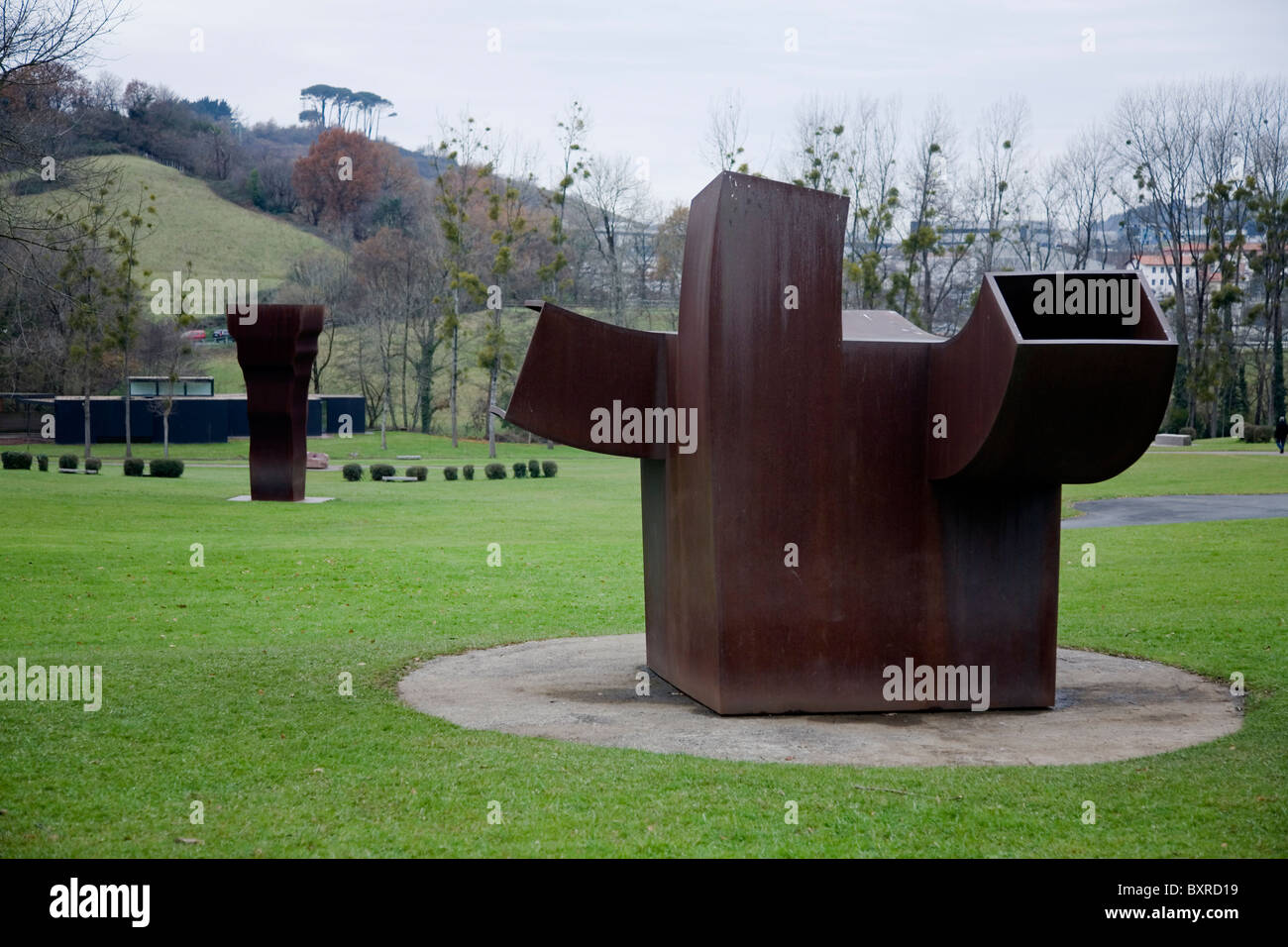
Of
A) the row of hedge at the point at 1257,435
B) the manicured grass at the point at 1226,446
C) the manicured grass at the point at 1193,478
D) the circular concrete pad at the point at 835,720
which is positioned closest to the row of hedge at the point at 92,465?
the manicured grass at the point at 1193,478

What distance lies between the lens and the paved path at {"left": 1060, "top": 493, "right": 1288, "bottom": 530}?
28.0 m

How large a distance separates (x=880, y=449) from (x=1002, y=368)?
1.58m

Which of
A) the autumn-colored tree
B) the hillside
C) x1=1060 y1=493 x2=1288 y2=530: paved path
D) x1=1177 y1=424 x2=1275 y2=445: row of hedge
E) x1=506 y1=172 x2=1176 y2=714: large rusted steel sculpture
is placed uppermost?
the autumn-colored tree

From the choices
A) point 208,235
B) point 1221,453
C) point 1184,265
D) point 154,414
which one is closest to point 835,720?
point 1221,453

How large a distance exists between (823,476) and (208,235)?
105 meters

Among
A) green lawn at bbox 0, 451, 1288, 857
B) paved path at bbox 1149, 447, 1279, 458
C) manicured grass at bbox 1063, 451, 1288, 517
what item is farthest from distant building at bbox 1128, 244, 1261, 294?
green lawn at bbox 0, 451, 1288, 857

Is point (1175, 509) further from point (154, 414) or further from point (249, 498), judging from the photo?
point (154, 414)

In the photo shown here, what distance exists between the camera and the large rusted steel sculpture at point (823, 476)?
1009cm

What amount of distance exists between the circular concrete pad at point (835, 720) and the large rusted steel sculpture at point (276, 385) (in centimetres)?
2006

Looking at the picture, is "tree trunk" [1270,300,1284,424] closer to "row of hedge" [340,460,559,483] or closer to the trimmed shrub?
"row of hedge" [340,460,559,483]

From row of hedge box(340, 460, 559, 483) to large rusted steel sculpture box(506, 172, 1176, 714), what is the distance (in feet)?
107

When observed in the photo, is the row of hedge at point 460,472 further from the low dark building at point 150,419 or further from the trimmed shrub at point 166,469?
the low dark building at point 150,419
